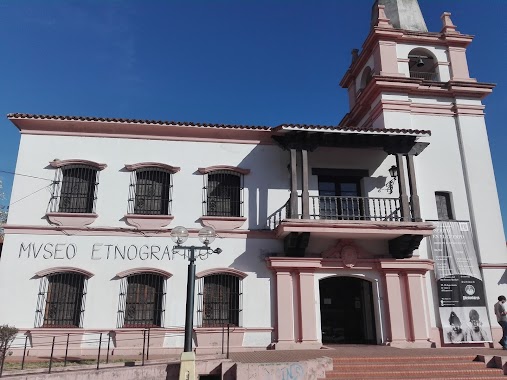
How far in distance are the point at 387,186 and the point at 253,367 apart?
8.13 meters

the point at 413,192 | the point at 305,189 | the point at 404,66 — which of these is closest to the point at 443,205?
the point at 413,192

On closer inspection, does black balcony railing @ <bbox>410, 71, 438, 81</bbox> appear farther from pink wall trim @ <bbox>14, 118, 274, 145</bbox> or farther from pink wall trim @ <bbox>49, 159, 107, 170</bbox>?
pink wall trim @ <bbox>49, 159, 107, 170</bbox>

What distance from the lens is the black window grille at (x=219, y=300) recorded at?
12430mm

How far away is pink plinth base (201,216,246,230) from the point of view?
13125mm

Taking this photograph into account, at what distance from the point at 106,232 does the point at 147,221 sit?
1254 mm

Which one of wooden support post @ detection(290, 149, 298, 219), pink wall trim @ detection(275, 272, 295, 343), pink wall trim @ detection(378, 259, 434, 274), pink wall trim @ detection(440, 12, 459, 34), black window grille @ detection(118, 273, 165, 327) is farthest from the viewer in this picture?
pink wall trim @ detection(440, 12, 459, 34)

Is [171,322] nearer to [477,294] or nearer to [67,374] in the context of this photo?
[67,374]

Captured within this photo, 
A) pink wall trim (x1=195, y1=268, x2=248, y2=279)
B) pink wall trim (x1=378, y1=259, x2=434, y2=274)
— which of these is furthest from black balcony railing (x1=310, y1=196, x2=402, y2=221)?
pink wall trim (x1=195, y1=268, x2=248, y2=279)

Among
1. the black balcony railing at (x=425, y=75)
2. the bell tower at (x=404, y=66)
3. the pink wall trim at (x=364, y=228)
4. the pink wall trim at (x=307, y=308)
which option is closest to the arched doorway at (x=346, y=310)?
the pink wall trim at (x=307, y=308)

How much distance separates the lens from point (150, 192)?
13414 millimetres

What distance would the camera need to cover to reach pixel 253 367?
8.60 metres

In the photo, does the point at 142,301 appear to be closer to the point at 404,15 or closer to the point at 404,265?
the point at 404,265

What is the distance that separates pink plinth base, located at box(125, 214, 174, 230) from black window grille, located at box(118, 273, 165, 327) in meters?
1.47

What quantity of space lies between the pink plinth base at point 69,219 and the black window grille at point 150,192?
51.8 inches
